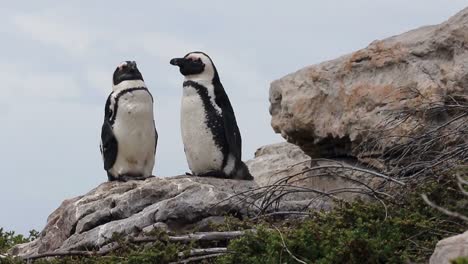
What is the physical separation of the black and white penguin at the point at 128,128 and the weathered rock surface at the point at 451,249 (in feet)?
22.3

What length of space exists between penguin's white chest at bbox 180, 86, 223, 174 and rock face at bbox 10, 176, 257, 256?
0.91m

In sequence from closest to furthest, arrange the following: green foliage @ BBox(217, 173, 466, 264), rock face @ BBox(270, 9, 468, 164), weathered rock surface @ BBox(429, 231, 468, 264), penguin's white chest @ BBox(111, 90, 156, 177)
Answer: weathered rock surface @ BBox(429, 231, 468, 264), green foliage @ BBox(217, 173, 466, 264), rock face @ BBox(270, 9, 468, 164), penguin's white chest @ BBox(111, 90, 156, 177)

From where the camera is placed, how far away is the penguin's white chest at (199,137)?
12367 mm

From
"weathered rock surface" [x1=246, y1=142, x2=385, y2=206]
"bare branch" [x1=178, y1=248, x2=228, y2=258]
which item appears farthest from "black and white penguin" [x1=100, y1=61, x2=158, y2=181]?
"bare branch" [x1=178, y1=248, x2=228, y2=258]

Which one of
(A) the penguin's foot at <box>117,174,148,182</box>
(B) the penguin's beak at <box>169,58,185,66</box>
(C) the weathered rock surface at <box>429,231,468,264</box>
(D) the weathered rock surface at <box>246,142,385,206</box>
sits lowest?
(D) the weathered rock surface at <box>246,142,385,206</box>

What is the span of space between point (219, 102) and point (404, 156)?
3.27 m

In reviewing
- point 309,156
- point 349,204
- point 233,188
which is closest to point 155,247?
point 349,204

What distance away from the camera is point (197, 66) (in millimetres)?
12562

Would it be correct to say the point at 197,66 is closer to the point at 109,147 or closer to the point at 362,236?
the point at 109,147

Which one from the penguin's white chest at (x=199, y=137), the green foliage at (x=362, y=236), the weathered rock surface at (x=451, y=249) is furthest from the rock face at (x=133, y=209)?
the weathered rock surface at (x=451, y=249)

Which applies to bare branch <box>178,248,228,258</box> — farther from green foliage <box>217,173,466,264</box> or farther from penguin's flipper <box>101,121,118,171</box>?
penguin's flipper <box>101,121,118,171</box>

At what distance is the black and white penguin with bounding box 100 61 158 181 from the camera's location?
41.7 feet

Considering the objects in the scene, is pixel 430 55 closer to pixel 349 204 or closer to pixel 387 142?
pixel 387 142

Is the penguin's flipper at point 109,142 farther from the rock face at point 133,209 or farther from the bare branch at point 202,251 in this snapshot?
the bare branch at point 202,251
